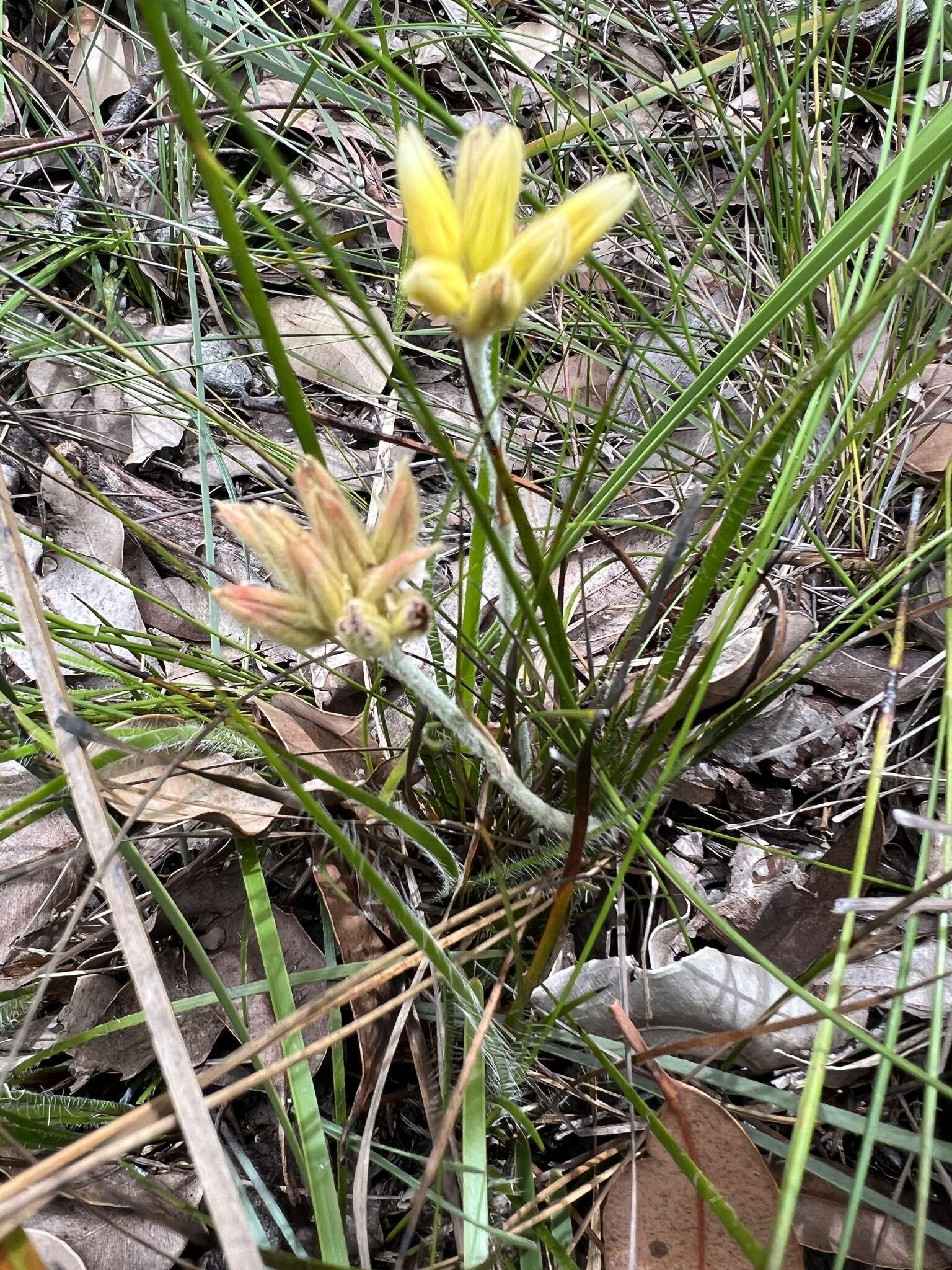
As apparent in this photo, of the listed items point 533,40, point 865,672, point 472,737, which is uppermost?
point 533,40

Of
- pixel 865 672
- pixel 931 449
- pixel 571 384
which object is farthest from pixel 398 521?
pixel 571 384

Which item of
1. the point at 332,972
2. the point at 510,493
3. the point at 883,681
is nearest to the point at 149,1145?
the point at 332,972

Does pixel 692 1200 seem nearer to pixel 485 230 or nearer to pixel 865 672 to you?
pixel 865 672

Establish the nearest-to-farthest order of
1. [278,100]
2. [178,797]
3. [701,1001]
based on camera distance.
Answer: [701,1001] < [178,797] < [278,100]

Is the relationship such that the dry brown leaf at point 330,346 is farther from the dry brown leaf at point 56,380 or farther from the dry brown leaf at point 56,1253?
the dry brown leaf at point 56,1253

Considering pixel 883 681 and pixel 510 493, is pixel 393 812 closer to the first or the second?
pixel 510 493

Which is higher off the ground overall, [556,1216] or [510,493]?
[510,493]

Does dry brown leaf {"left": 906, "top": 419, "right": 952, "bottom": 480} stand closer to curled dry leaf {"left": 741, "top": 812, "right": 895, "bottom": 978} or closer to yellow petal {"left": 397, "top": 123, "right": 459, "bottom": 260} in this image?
curled dry leaf {"left": 741, "top": 812, "right": 895, "bottom": 978}
